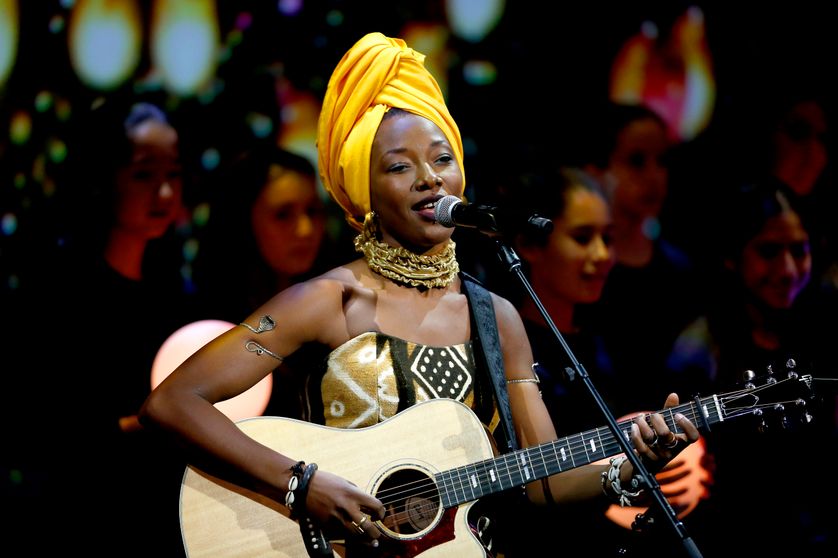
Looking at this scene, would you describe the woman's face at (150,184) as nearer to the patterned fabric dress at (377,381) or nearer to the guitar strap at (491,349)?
the patterned fabric dress at (377,381)

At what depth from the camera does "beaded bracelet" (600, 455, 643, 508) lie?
2826 mm

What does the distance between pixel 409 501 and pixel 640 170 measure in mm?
2369

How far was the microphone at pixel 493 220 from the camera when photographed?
2.29m

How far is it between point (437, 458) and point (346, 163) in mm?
1034

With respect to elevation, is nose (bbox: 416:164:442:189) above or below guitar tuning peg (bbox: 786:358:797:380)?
above

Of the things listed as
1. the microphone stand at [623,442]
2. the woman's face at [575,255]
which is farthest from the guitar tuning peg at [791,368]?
the woman's face at [575,255]

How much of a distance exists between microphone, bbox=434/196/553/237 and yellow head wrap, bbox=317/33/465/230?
1.61 ft

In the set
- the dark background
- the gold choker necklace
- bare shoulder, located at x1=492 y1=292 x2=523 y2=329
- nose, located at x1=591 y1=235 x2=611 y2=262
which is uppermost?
the dark background

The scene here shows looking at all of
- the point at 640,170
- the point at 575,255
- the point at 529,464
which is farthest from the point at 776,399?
the point at 640,170

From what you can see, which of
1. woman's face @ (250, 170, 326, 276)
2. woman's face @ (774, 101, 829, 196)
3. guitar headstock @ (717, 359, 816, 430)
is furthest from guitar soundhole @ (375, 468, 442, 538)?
woman's face @ (774, 101, 829, 196)

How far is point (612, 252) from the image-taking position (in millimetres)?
4348

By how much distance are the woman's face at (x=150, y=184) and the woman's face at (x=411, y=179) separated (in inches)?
44.3

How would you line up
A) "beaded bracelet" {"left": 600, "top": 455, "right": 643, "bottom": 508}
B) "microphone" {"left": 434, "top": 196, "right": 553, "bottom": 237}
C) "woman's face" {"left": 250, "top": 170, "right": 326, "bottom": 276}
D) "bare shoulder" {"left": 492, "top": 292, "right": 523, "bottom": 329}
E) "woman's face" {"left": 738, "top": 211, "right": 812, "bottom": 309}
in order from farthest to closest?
1. "woman's face" {"left": 738, "top": 211, "right": 812, "bottom": 309}
2. "woman's face" {"left": 250, "top": 170, "right": 326, "bottom": 276}
3. "bare shoulder" {"left": 492, "top": 292, "right": 523, "bottom": 329}
4. "beaded bracelet" {"left": 600, "top": 455, "right": 643, "bottom": 508}
5. "microphone" {"left": 434, "top": 196, "right": 553, "bottom": 237}

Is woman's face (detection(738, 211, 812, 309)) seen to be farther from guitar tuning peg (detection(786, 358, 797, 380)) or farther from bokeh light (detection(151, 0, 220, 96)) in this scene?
bokeh light (detection(151, 0, 220, 96))
